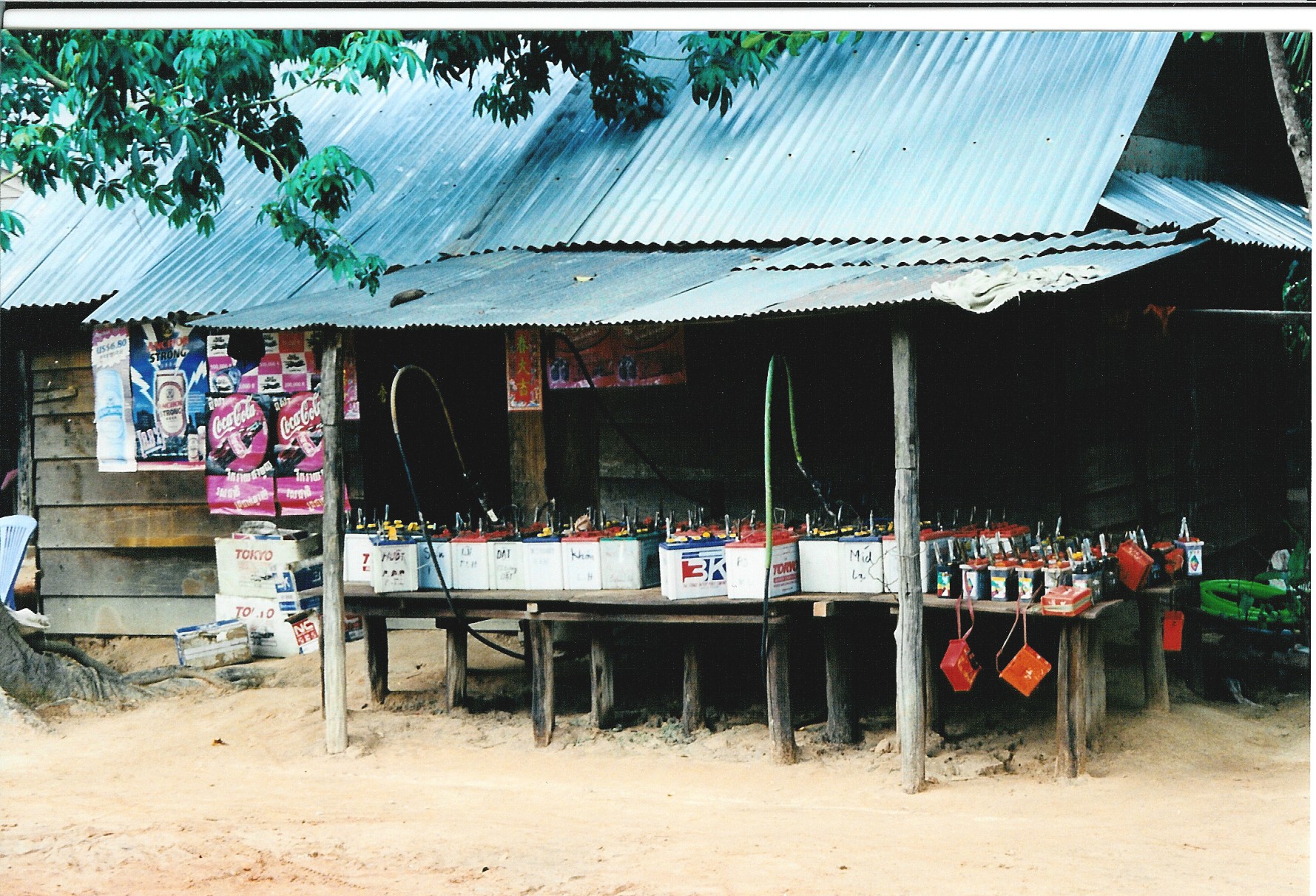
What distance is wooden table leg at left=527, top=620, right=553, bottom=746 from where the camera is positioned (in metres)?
7.42

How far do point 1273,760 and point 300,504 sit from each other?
263 inches

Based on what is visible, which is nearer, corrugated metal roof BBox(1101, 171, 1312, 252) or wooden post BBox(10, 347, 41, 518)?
corrugated metal roof BBox(1101, 171, 1312, 252)

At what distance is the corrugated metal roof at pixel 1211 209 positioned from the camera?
24.8 ft

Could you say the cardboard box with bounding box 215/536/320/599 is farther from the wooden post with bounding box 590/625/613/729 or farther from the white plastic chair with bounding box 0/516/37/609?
the wooden post with bounding box 590/625/613/729

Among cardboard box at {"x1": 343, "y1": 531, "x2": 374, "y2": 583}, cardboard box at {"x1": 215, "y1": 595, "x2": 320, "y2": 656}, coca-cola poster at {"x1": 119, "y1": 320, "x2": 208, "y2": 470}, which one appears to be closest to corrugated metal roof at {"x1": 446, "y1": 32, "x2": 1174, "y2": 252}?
cardboard box at {"x1": 343, "y1": 531, "x2": 374, "y2": 583}

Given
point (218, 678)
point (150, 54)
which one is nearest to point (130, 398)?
point (218, 678)

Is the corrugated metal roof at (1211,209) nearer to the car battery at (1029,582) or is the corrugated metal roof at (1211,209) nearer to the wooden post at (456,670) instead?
the car battery at (1029,582)

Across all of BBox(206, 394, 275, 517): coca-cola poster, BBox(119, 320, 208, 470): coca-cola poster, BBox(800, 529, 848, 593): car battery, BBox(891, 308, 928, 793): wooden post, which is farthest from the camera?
BBox(119, 320, 208, 470): coca-cola poster

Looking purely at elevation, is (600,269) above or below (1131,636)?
above

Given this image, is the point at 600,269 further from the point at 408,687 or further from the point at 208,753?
the point at 208,753

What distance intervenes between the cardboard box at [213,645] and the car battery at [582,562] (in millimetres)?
3435

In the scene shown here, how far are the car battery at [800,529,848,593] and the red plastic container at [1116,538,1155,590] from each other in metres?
1.44

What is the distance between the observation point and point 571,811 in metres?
6.21

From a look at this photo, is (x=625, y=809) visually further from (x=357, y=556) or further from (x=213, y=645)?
(x=213, y=645)
